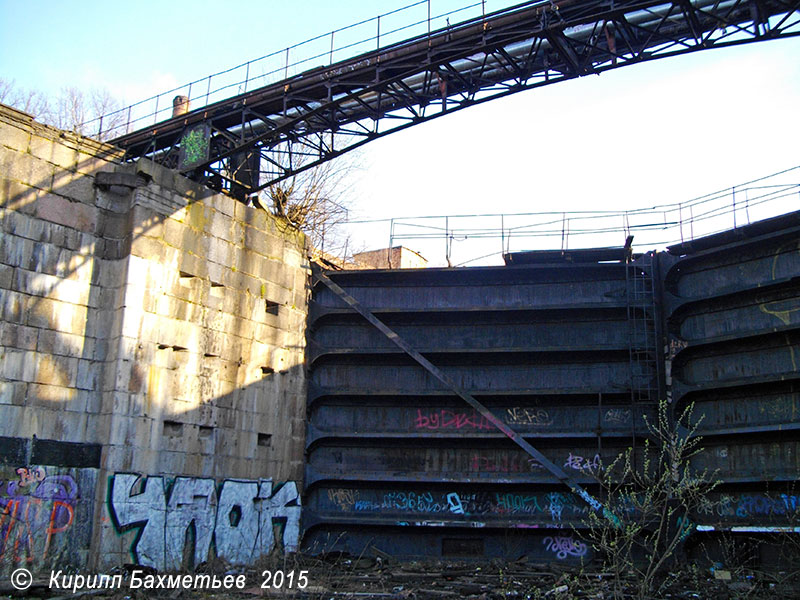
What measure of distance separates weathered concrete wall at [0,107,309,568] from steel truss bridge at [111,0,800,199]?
2.03m

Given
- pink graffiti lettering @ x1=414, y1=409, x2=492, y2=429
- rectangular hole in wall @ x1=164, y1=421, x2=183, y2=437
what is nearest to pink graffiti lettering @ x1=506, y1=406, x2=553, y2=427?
pink graffiti lettering @ x1=414, y1=409, x2=492, y2=429

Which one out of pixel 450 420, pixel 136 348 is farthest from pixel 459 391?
pixel 136 348

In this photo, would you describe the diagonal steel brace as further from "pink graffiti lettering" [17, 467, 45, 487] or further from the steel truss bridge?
"pink graffiti lettering" [17, 467, 45, 487]

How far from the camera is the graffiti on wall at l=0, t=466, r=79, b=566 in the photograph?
43.2 feet

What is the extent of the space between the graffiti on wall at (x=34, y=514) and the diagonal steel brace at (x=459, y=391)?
8.68m

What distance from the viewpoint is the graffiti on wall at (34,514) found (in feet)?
43.2

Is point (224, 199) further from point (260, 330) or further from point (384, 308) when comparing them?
point (384, 308)

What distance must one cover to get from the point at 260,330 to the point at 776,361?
1208 cm

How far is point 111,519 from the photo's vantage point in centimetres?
1444

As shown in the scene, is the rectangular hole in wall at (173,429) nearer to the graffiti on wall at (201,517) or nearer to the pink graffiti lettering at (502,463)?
the graffiti on wall at (201,517)

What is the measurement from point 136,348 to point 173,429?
6.69ft

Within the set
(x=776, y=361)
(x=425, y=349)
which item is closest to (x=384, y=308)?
(x=425, y=349)

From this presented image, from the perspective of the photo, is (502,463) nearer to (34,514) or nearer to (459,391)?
(459,391)

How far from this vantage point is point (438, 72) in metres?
17.1
